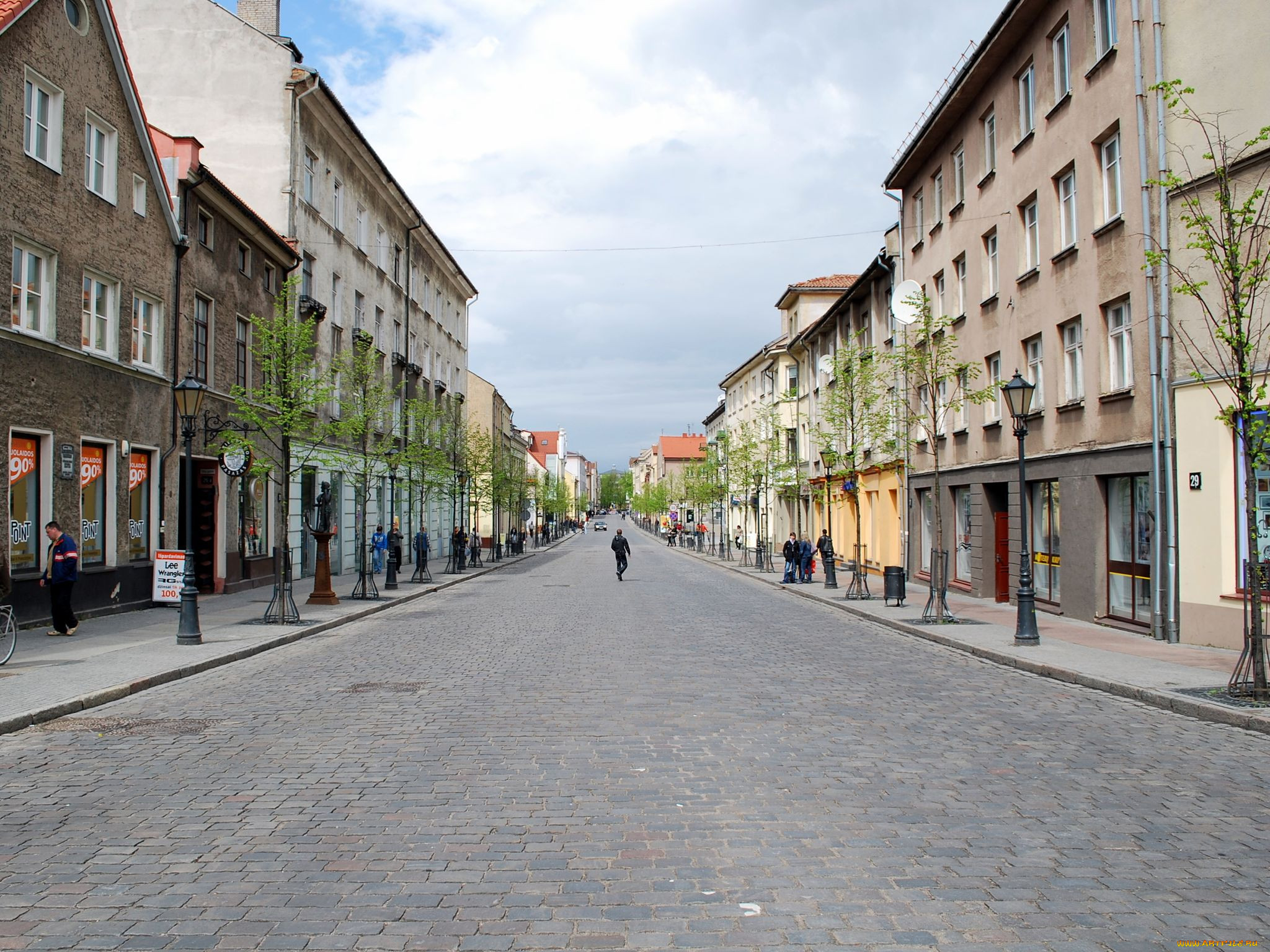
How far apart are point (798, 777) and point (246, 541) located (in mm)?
22221

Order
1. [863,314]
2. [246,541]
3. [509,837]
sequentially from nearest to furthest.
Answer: [509,837] → [246,541] → [863,314]

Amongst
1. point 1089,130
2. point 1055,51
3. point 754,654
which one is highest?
point 1055,51

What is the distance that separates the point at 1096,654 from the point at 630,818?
993 centimetres

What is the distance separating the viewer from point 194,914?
4605 millimetres

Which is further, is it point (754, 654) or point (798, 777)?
point (754, 654)

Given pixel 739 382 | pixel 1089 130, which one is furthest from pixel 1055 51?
pixel 739 382

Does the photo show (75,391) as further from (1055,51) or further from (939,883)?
(1055,51)

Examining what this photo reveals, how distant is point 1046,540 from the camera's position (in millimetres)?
20672

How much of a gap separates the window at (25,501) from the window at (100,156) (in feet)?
16.4

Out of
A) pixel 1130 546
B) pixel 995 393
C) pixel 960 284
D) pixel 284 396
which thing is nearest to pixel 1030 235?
pixel 995 393

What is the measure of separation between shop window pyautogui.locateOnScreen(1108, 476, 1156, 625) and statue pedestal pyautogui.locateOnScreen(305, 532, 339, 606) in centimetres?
1577

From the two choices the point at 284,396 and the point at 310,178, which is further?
the point at 310,178

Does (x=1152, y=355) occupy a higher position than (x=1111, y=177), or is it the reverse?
(x=1111, y=177)

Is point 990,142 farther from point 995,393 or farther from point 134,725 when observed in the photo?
point 134,725
